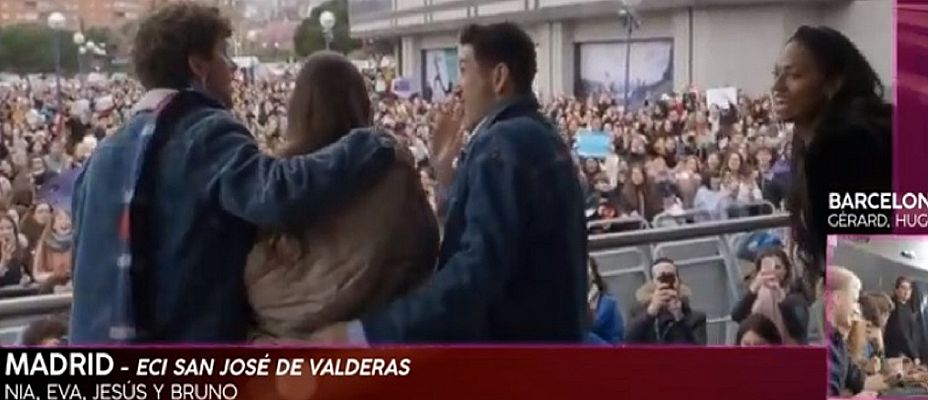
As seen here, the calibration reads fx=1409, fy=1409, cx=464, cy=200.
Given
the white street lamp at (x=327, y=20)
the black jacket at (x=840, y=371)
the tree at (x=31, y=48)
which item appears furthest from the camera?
the black jacket at (x=840, y=371)

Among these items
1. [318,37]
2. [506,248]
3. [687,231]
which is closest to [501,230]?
[506,248]

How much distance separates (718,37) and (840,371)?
0.75 meters

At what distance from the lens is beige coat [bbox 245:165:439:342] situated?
109 inches

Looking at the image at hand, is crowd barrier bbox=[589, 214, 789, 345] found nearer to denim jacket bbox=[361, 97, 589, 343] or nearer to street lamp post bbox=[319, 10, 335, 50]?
denim jacket bbox=[361, 97, 589, 343]

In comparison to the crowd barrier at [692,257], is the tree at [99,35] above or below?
above

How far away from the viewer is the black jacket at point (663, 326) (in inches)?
113

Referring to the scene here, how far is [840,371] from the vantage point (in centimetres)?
292

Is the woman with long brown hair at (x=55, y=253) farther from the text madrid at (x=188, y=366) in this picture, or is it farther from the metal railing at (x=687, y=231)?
the metal railing at (x=687, y=231)

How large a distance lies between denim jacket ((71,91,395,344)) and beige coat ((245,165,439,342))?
31mm

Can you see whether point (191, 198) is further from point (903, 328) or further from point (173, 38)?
point (903, 328)

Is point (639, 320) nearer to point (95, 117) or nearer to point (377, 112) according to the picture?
point (377, 112)

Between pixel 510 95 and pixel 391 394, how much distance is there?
0.66m

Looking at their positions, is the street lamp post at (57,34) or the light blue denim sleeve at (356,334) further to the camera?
the light blue denim sleeve at (356,334)

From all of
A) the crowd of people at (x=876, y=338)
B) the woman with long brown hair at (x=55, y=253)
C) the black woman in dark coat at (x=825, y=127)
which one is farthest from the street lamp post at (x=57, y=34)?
the crowd of people at (x=876, y=338)
